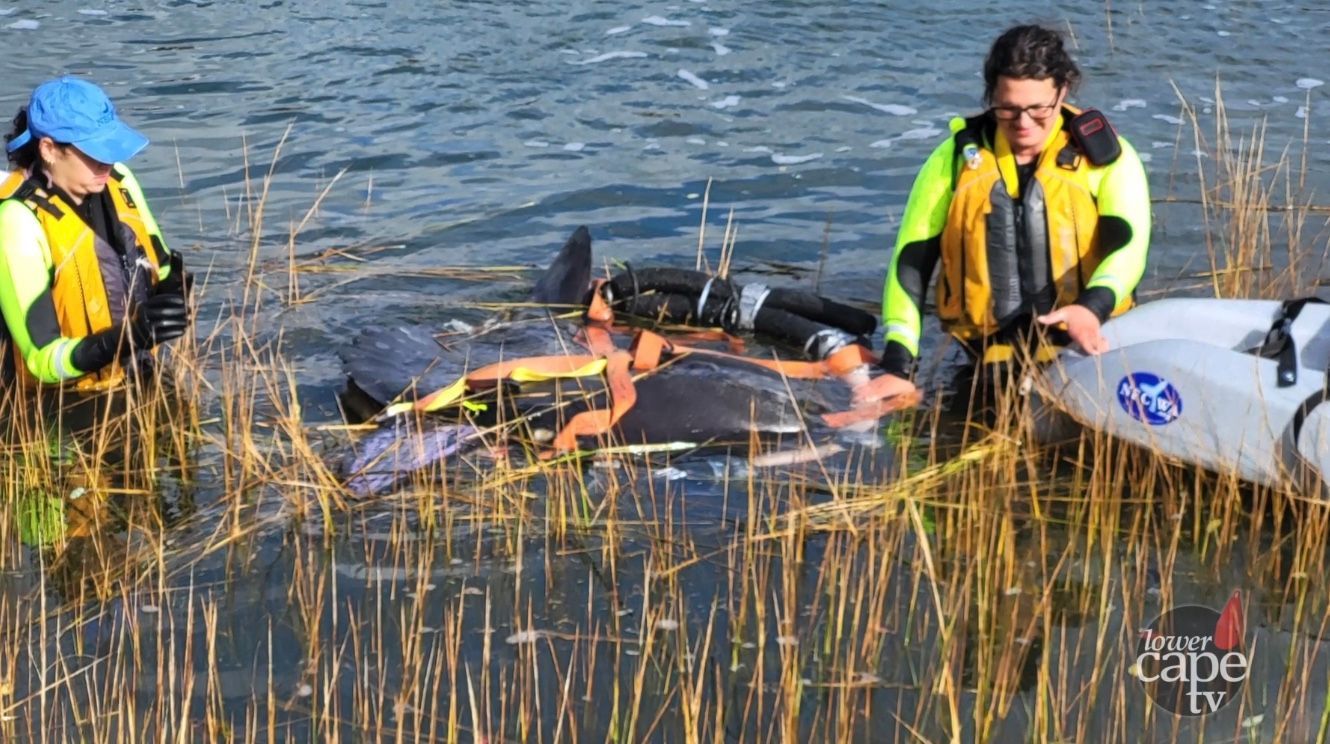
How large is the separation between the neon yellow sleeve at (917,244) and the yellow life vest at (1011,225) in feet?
0.19

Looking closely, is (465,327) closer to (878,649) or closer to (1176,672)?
(878,649)

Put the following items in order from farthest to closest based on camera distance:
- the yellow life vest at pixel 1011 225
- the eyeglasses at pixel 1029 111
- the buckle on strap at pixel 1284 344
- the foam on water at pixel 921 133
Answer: the foam on water at pixel 921 133
the yellow life vest at pixel 1011 225
the eyeglasses at pixel 1029 111
the buckle on strap at pixel 1284 344

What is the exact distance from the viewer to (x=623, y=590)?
479 cm

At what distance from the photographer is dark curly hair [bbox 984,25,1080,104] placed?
5.42m

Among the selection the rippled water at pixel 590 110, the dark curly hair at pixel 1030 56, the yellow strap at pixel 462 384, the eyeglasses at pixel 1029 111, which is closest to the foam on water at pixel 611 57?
the rippled water at pixel 590 110

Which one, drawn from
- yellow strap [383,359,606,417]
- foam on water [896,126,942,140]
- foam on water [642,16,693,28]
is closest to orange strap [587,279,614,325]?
Answer: yellow strap [383,359,606,417]

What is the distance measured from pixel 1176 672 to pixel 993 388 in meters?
2.07

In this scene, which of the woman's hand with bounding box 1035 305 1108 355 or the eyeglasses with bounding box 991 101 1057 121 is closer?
the woman's hand with bounding box 1035 305 1108 355

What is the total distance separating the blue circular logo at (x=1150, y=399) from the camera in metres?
5.11

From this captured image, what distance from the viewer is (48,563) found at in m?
5.00

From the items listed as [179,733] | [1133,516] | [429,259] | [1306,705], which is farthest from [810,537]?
[429,259]

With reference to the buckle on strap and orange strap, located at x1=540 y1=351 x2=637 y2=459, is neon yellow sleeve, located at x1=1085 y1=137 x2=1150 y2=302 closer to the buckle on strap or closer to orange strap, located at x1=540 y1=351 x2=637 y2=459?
the buckle on strap

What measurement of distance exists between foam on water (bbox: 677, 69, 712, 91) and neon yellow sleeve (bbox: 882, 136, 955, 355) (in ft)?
17.0

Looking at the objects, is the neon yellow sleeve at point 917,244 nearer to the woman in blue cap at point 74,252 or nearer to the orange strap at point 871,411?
the orange strap at point 871,411
